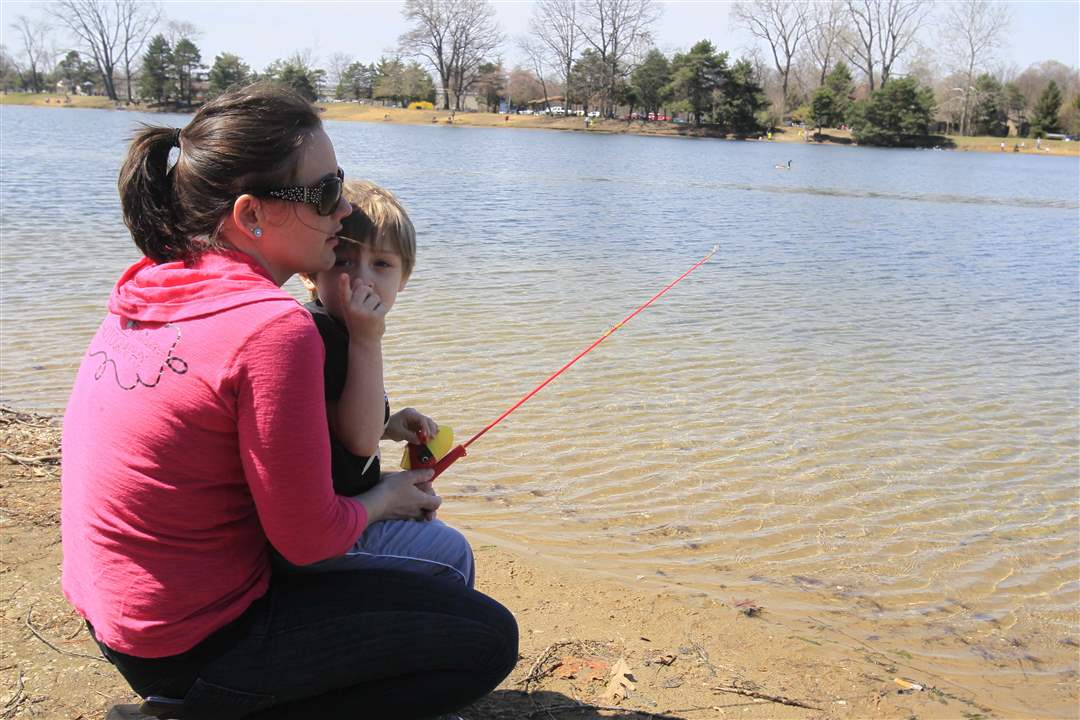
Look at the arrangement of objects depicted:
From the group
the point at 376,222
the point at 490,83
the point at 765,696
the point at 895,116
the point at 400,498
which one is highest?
the point at 490,83

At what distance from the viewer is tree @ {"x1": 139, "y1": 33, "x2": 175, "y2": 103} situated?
7300cm

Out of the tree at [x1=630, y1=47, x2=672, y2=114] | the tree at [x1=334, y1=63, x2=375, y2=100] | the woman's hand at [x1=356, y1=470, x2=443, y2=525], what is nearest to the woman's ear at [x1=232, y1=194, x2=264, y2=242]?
the woman's hand at [x1=356, y1=470, x2=443, y2=525]

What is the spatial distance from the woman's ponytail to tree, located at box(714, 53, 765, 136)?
219 feet

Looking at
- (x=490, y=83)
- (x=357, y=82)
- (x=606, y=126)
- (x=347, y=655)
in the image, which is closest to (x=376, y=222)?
(x=347, y=655)

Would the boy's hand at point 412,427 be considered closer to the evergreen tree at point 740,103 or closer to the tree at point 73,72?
the evergreen tree at point 740,103

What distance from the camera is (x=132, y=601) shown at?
1.54 metres

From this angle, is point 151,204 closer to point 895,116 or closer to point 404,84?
point 895,116

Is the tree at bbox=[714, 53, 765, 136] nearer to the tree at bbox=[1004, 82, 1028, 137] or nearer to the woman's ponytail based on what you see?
the tree at bbox=[1004, 82, 1028, 137]

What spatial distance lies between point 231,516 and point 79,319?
242 inches

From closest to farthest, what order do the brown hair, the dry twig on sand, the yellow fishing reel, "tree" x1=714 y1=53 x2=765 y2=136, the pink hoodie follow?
the pink hoodie → the brown hair → the yellow fishing reel → the dry twig on sand → "tree" x1=714 y1=53 x2=765 y2=136

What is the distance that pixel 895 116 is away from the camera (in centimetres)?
6072

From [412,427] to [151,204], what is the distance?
864 millimetres

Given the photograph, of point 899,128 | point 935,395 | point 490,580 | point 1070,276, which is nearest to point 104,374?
point 490,580

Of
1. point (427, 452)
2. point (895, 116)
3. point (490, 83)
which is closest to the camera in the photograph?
point (427, 452)
